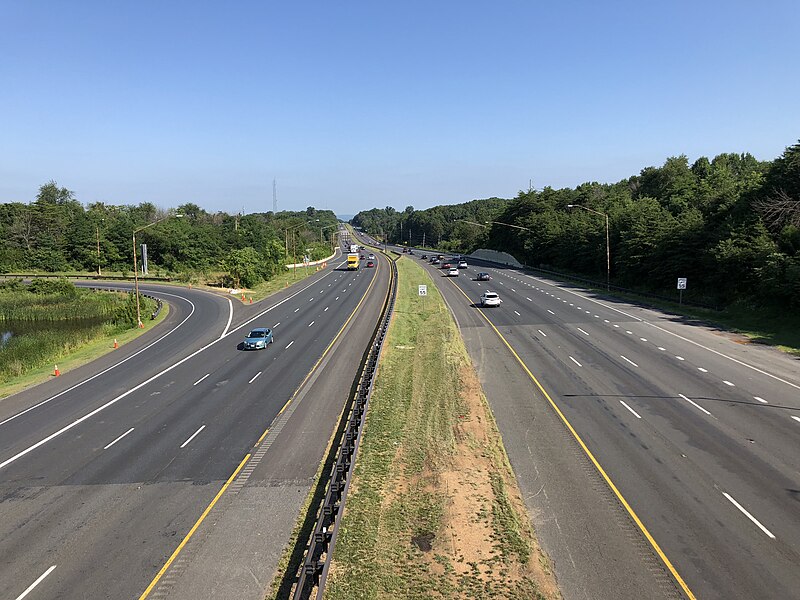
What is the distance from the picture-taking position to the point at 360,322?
4847 cm

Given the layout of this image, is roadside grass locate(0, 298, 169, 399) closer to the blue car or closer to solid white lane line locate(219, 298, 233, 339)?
solid white lane line locate(219, 298, 233, 339)

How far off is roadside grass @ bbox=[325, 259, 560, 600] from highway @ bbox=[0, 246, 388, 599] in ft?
6.76

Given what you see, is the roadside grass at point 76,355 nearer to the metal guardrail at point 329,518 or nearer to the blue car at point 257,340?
the blue car at point 257,340

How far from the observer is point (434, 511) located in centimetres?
1480

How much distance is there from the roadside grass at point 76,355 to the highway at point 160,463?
1388 mm

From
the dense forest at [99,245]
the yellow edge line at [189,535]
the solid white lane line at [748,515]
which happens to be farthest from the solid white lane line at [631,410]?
the dense forest at [99,245]

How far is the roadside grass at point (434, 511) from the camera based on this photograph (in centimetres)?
1180

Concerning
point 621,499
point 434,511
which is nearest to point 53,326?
point 434,511

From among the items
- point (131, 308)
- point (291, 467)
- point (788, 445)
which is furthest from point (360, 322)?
point (788, 445)

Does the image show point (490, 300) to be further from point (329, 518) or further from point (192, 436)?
point (329, 518)

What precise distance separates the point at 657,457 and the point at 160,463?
17232 mm

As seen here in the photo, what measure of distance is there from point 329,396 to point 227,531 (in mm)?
12260

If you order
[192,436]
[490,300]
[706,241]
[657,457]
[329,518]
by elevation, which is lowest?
[192,436]

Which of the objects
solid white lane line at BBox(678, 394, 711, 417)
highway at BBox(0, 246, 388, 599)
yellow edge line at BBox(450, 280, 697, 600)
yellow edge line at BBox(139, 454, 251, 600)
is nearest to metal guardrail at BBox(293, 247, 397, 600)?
highway at BBox(0, 246, 388, 599)
